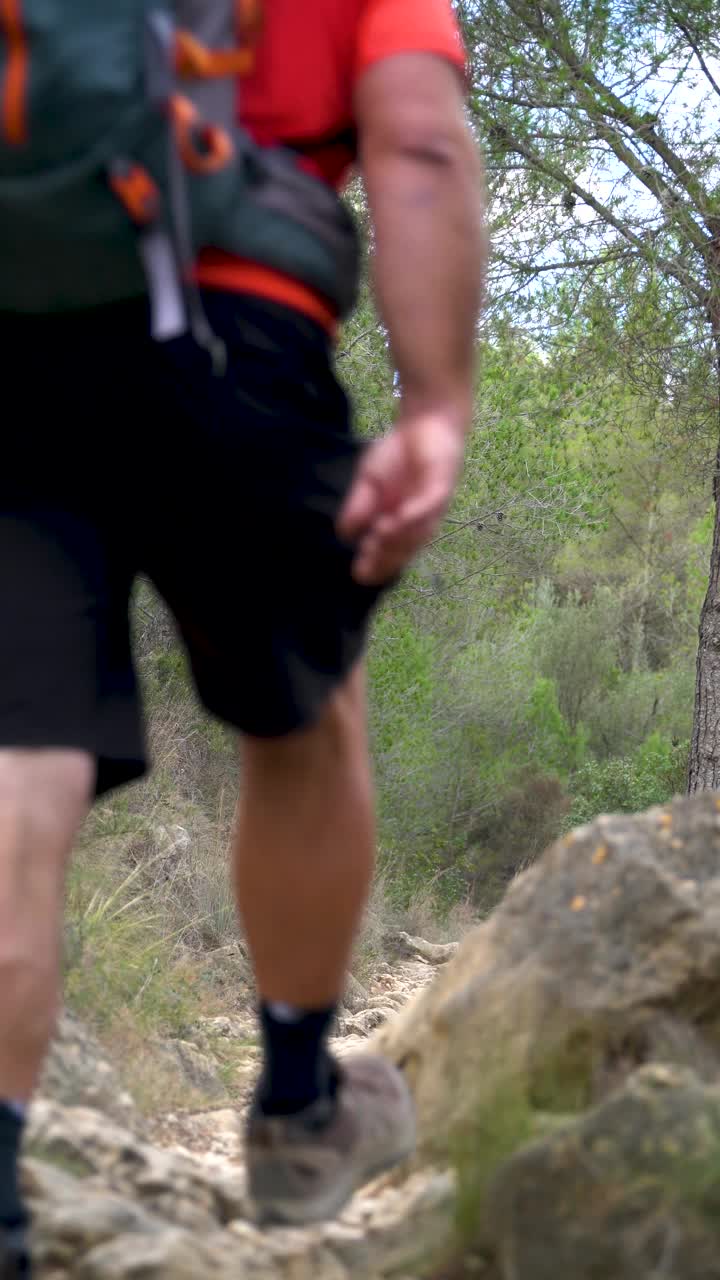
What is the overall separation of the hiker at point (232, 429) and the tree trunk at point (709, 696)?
24.0 feet

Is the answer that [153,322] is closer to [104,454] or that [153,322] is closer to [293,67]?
[104,454]

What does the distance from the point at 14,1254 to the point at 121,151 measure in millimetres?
1021

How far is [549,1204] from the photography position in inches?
67.1

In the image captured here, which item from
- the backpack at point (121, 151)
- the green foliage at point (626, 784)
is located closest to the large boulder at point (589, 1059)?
the backpack at point (121, 151)

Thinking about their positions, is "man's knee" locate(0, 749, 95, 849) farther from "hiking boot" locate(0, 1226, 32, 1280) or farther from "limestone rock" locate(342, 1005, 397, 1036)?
"limestone rock" locate(342, 1005, 397, 1036)

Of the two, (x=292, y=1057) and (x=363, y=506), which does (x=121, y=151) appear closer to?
(x=363, y=506)

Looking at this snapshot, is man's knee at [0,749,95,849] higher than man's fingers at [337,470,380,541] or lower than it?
lower

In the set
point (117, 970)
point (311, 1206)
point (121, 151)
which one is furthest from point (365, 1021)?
point (121, 151)

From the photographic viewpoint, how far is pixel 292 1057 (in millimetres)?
1739

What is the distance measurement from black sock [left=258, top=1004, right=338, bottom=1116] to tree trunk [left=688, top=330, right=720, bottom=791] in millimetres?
7072

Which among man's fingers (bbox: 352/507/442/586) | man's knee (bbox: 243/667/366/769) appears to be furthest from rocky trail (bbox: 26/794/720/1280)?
man's fingers (bbox: 352/507/442/586)

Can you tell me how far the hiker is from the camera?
1.38 meters

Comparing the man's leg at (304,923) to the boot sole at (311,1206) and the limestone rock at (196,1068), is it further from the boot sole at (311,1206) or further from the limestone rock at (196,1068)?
the limestone rock at (196,1068)

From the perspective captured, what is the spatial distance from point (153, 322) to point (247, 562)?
253 millimetres
